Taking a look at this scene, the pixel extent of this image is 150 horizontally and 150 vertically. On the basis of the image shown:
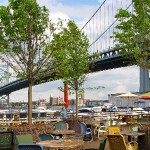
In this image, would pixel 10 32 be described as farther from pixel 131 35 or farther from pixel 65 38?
pixel 131 35

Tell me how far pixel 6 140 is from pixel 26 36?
4.52 m

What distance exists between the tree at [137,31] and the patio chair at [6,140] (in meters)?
8.04

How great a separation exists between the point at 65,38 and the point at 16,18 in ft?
5.76

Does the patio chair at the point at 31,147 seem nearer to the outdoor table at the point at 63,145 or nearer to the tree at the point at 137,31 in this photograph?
the outdoor table at the point at 63,145

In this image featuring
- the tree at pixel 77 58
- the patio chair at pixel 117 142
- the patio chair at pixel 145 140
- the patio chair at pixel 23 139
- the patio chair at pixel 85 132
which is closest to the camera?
the patio chair at pixel 117 142

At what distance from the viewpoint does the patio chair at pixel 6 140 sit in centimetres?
905

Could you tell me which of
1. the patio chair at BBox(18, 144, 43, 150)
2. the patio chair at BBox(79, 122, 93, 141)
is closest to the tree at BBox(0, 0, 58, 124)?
the patio chair at BBox(79, 122, 93, 141)

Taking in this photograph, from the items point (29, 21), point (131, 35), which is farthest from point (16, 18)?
point (131, 35)

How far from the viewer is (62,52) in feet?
42.3

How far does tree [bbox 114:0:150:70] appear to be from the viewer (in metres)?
15.6

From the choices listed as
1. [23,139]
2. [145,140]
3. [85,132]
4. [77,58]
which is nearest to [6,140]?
[23,139]

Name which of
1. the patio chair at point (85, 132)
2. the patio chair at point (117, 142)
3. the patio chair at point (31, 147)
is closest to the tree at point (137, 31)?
the patio chair at point (85, 132)

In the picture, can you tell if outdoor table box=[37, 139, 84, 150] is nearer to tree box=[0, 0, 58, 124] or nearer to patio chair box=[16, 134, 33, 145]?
patio chair box=[16, 134, 33, 145]

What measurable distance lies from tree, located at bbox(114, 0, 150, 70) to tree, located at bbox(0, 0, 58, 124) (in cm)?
424
